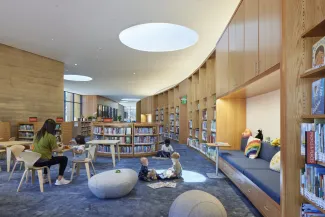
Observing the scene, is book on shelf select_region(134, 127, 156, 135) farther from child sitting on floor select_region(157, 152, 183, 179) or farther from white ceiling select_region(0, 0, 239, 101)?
child sitting on floor select_region(157, 152, 183, 179)

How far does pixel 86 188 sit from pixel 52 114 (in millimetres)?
6800

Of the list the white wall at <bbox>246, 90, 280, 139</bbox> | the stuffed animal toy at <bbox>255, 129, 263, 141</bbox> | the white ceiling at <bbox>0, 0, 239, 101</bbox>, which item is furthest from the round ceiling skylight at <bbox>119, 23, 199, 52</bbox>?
the stuffed animal toy at <bbox>255, 129, 263, 141</bbox>

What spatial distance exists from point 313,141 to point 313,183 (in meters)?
0.39

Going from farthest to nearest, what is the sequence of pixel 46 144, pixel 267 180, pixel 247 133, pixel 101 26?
1. pixel 101 26
2. pixel 247 133
3. pixel 46 144
4. pixel 267 180

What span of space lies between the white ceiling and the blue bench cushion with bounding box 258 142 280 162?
3105 millimetres

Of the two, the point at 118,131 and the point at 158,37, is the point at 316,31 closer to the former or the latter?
the point at 158,37

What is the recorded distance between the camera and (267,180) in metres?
3.10

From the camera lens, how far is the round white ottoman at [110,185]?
3.69 meters

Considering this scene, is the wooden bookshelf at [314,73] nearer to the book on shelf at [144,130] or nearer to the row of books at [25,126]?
the book on shelf at [144,130]

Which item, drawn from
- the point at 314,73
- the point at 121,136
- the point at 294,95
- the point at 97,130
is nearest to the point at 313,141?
the point at 294,95

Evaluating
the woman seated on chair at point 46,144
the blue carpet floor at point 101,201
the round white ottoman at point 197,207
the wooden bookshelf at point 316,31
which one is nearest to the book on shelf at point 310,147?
the wooden bookshelf at point 316,31

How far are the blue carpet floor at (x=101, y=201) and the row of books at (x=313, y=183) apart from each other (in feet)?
4.09

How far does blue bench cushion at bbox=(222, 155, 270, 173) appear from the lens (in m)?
3.92

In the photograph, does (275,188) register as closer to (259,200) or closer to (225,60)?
(259,200)
